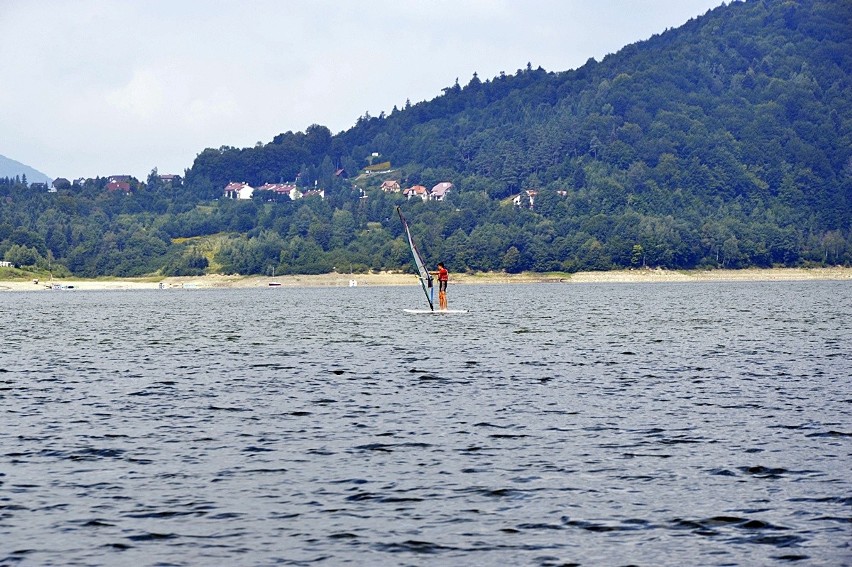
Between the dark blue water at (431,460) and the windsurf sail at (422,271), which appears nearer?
the dark blue water at (431,460)

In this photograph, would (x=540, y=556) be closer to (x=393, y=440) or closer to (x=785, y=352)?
(x=393, y=440)

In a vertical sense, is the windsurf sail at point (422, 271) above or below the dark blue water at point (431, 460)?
above

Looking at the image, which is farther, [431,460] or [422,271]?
[422,271]

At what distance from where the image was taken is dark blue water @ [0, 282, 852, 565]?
21797 millimetres

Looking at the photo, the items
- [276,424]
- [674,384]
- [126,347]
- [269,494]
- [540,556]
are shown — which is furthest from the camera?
[126,347]

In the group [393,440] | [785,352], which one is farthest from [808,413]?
[785,352]

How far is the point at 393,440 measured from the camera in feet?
106

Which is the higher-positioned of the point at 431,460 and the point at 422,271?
the point at 422,271

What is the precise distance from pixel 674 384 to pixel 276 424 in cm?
1711

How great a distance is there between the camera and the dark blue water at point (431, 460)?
71.5ft

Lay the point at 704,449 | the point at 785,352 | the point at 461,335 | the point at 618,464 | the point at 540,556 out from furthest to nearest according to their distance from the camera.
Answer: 1. the point at 461,335
2. the point at 785,352
3. the point at 704,449
4. the point at 618,464
5. the point at 540,556

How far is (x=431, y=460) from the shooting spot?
29.3 m

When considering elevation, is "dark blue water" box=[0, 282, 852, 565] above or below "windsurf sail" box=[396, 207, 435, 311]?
below

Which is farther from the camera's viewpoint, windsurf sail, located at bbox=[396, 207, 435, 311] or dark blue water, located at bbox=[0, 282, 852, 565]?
windsurf sail, located at bbox=[396, 207, 435, 311]
